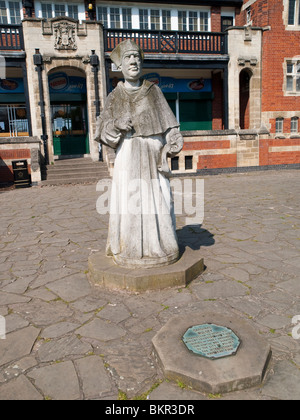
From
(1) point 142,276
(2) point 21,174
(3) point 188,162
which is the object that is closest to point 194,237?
(1) point 142,276

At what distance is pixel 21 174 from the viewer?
1298cm

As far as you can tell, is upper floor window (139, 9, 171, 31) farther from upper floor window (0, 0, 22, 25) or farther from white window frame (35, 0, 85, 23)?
upper floor window (0, 0, 22, 25)

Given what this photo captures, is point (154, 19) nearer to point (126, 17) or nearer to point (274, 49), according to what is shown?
point (126, 17)

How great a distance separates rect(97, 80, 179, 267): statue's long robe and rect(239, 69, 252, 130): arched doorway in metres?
16.1

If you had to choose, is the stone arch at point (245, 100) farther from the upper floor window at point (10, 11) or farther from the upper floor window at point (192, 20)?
the upper floor window at point (10, 11)

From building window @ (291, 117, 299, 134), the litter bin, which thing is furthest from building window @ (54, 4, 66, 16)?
building window @ (291, 117, 299, 134)

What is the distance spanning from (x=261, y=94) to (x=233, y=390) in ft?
57.9

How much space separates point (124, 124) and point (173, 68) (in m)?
14.8

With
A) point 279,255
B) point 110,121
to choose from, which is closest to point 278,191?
point 279,255

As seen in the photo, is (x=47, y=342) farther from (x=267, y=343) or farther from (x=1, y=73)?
(x=1, y=73)

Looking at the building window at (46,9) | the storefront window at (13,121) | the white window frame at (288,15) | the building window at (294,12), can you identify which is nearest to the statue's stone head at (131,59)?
the storefront window at (13,121)

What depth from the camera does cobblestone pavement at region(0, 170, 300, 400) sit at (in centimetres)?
230

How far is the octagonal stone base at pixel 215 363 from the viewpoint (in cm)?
219
